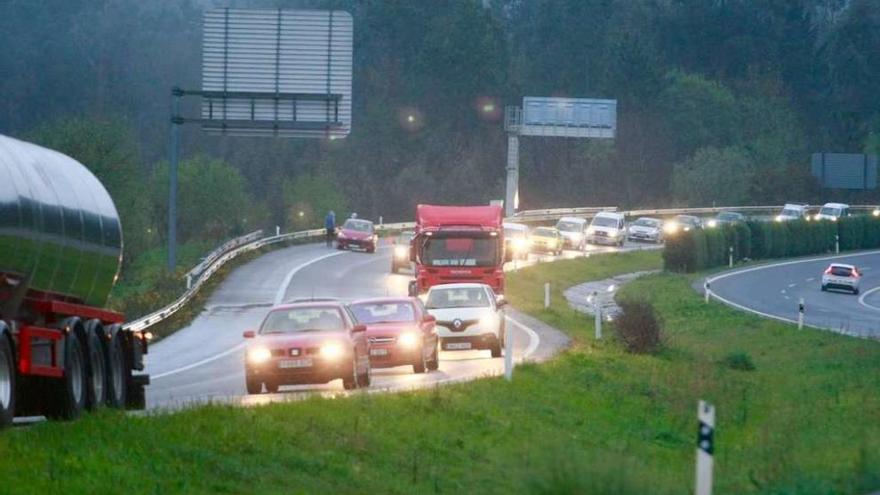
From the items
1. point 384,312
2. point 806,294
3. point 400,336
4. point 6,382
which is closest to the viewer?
point 6,382

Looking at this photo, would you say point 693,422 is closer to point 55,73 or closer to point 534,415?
point 534,415

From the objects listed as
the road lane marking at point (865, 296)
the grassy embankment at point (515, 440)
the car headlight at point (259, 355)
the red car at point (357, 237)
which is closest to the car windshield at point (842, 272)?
the road lane marking at point (865, 296)

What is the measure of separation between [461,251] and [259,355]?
20.0 m

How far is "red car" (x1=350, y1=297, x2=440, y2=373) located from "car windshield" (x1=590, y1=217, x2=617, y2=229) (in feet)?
202

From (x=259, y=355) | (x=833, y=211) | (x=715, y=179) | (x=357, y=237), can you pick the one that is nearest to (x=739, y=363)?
(x=259, y=355)

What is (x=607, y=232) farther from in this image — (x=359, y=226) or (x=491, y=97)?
(x=491, y=97)

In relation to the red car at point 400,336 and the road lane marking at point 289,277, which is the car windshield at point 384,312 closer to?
the red car at point 400,336

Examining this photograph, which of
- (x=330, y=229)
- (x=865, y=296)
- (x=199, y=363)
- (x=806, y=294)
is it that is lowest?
(x=865, y=296)

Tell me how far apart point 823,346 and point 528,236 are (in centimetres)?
3198

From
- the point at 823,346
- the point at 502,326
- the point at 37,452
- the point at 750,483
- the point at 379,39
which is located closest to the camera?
the point at 37,452

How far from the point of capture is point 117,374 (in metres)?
21.0

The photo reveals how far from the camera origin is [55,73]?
12862cm

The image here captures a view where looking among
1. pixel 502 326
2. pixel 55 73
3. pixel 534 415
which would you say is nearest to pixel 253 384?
pixel 534 415

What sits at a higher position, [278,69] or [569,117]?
[278,69]
